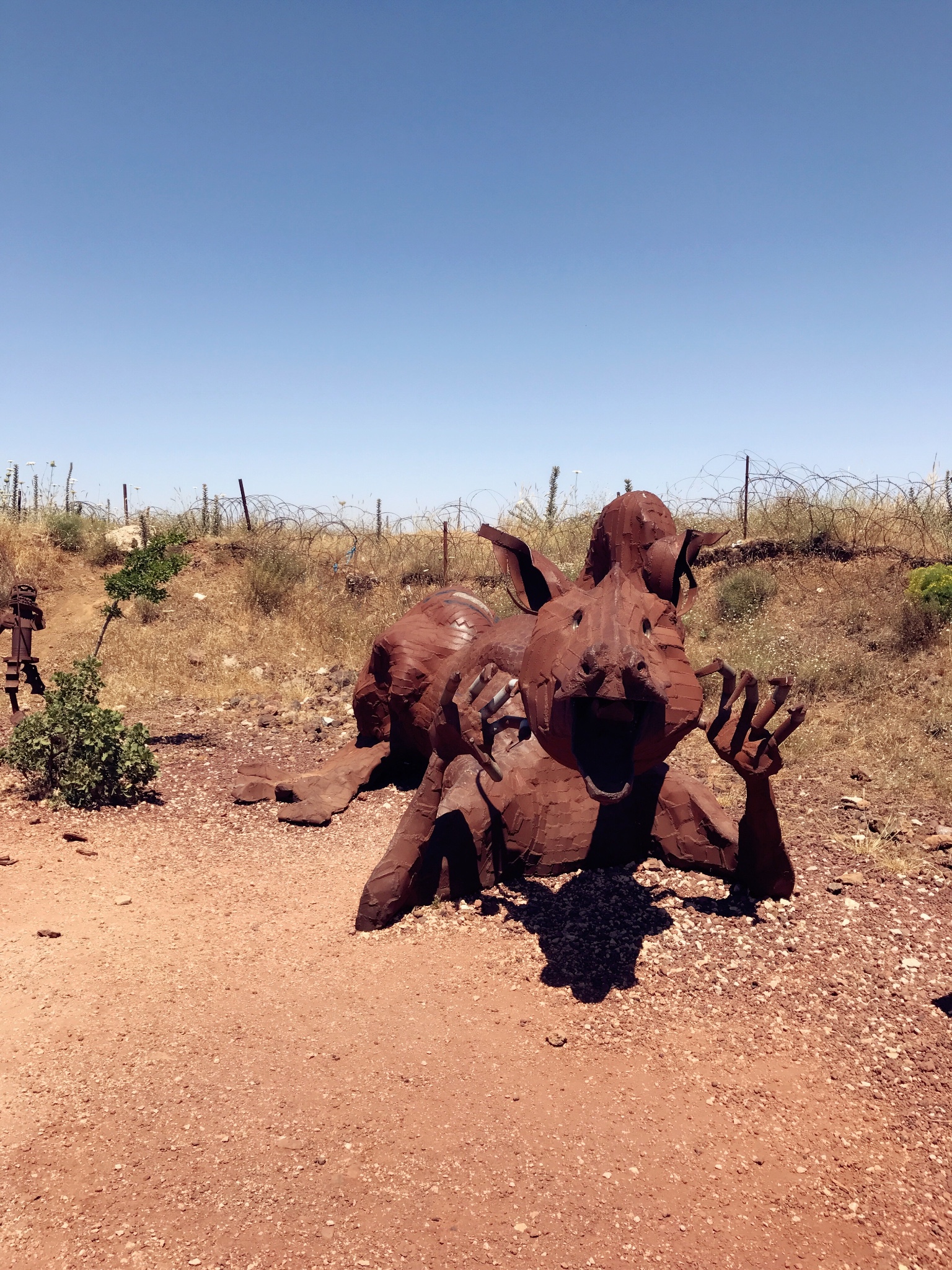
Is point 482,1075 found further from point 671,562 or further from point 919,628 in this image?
point 919,628

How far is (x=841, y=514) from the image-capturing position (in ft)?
52.3

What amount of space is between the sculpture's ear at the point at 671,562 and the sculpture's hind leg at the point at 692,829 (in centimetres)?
170

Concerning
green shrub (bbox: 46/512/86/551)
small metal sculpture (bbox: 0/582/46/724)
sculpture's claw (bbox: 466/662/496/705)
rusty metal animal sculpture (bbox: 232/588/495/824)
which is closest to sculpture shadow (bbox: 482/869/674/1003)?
sculpture's claw (bbox: 466/662/496/705)

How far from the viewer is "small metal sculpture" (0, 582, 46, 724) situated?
27.9 feet

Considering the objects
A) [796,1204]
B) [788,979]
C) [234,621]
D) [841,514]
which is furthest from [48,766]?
[841,514]

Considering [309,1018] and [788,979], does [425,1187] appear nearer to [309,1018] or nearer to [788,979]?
[309,1018]

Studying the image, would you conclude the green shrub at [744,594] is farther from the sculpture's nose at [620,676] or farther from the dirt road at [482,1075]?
the sculpture's nose at [620,676]

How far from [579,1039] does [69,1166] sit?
211 cm

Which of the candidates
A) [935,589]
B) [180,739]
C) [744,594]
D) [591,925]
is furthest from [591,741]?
[744,594]

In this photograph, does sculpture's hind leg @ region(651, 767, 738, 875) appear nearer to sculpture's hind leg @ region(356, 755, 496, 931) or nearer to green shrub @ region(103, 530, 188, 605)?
sculpture's hind leg @ region(356, 755, 496, 931)

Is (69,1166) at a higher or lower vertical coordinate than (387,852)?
lower

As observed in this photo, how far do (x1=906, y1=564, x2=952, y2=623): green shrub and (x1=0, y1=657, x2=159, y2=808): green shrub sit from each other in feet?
32.2

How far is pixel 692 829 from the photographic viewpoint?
17.0 feet

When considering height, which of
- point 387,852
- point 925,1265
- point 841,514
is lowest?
point 925,1265
